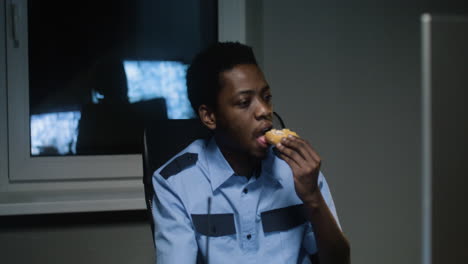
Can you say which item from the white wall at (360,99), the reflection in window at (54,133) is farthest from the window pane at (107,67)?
the white wall at (360,99)

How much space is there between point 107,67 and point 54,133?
347mm

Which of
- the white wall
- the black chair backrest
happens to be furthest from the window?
the black chair backrest

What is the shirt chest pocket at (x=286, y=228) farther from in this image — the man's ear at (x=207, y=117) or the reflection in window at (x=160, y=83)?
the reflection in window at (x=160, y=83)

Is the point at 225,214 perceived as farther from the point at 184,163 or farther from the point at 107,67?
the point at 107,67

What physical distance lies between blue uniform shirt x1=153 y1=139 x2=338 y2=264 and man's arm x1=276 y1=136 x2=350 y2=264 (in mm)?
79

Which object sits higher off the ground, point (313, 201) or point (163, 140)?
point (163, 140)

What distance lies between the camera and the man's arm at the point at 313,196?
104 cm


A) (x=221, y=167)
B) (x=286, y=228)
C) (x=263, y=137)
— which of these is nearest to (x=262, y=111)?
(x=263, y=137)

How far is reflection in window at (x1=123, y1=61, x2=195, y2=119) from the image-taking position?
201 cm

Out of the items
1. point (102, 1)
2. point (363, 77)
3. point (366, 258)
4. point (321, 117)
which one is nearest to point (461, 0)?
point (363, 77)

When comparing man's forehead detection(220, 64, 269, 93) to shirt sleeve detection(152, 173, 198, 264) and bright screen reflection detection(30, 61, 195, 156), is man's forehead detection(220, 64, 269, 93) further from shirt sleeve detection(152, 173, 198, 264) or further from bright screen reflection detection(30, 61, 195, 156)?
bright screen reflection detection(30, 61, 195, 156)

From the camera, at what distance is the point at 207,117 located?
4.03ft

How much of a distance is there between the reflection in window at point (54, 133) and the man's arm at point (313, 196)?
47.0 inches

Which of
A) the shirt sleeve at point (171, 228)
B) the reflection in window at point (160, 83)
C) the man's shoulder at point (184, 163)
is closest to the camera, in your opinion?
the shirt sleeve at point (171, 228)
